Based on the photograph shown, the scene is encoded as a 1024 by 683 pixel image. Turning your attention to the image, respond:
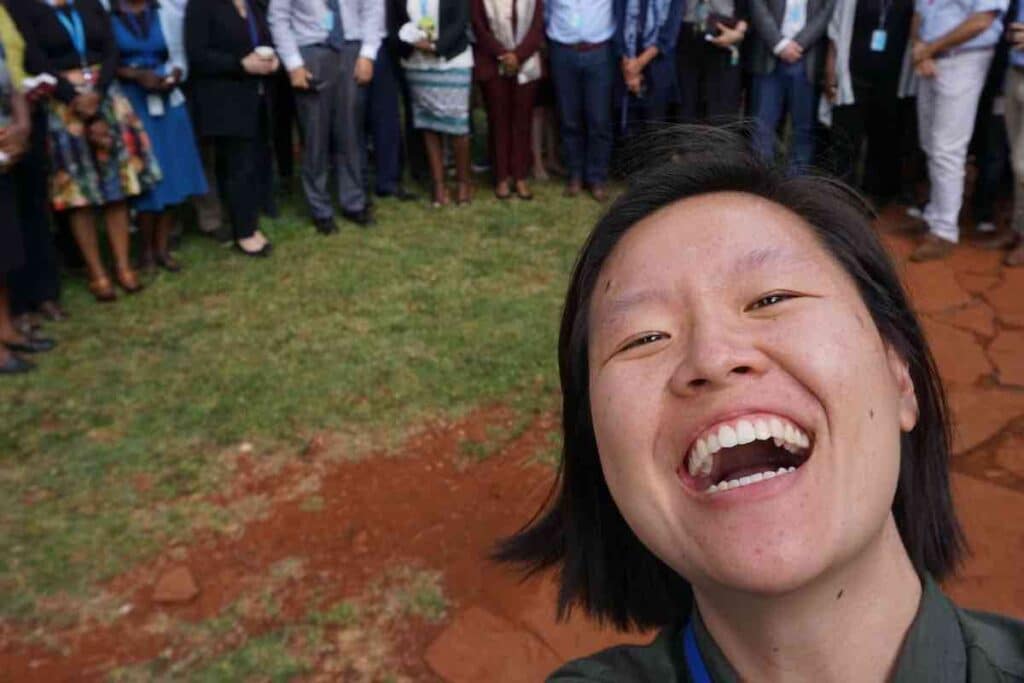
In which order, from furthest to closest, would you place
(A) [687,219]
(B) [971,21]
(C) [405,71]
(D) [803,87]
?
(C) [405,71] → (D) [803,87] → (B) [971,21] → (A) [687,219]

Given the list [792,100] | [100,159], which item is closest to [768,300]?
[100,159]

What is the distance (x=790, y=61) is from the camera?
239 inches

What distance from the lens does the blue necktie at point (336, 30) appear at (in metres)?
6.02

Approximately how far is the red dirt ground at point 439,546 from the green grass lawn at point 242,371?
0.20 m

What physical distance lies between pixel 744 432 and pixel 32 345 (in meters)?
4.57

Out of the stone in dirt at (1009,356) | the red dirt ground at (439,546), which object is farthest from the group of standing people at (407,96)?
the red dirt ground at (439,546)

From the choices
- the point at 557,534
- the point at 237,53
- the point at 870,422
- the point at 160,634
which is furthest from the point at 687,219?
the point at 237,53

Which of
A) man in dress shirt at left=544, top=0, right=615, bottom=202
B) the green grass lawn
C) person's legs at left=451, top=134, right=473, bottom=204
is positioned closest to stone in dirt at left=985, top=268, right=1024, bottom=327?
the green grass lawn

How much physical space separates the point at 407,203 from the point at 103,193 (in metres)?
2.29

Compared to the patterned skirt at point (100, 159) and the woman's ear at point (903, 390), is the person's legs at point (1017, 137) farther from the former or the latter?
the patterned skirt at point (100, 159)

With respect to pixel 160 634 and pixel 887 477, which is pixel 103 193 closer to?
pixel 160 634

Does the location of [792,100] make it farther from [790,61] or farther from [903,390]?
[903,390]

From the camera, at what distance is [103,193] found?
17.0ft

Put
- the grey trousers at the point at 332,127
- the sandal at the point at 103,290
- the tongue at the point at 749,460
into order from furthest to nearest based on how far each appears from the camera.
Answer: the grey trousers at the point at 332,127 < the sandal at the point at 103,290 < the tongue at the point at 749,460
